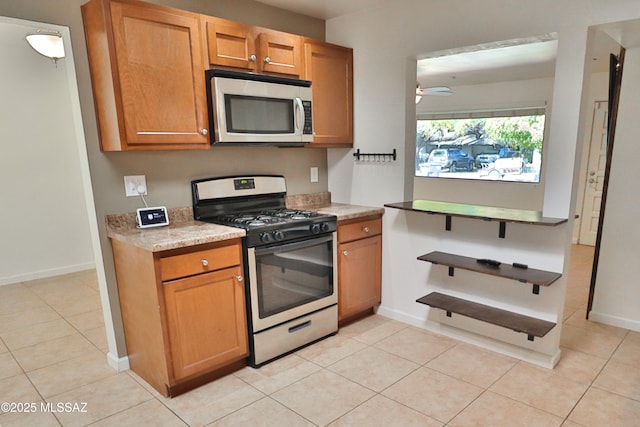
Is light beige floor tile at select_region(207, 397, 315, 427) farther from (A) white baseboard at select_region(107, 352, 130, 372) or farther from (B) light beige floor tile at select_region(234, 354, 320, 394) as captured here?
(A) white baseboard at select_region(107, 352, 130, 372)

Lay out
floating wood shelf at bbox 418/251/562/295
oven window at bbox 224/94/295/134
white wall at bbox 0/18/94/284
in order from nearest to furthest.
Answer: floating wood shelf at bbox 418/251/562/295
oven window at bbox 224/94/295/134
white wall at bbox 0/18/94/284

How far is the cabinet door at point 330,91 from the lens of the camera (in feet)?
9.35

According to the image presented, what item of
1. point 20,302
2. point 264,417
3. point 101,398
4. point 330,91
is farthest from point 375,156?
point 20,302

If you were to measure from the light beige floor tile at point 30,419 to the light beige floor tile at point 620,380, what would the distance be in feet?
9.85

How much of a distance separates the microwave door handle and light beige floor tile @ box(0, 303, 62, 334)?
103 inches

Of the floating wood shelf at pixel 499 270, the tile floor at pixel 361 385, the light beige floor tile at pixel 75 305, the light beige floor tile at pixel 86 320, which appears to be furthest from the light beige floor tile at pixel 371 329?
the light beige floor tile at pixel 75 305

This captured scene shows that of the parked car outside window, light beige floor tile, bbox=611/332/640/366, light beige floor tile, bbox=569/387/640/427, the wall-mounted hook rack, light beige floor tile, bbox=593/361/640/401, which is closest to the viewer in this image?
light beige floor tile, bbox=569/387/640/427

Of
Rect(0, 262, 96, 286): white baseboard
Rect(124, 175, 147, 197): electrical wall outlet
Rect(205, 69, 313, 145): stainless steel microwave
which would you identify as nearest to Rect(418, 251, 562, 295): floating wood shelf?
Rect(205, 69, 313, 145): stainless steel microwave

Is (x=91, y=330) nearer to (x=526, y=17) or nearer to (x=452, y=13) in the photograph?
(x=452, y=13)

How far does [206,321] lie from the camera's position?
2.18 meters

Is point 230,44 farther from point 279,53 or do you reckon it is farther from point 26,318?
point 26,318

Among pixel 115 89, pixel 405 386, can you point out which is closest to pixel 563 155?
pixel 405 386

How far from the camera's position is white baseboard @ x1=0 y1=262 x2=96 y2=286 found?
13.5 feet

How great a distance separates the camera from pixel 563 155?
2219mm
